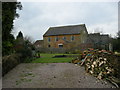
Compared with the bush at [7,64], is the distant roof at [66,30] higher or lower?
higher

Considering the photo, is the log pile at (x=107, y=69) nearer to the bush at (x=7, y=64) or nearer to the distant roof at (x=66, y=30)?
the bush at (x=7, y=64)

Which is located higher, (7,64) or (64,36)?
(64,36)

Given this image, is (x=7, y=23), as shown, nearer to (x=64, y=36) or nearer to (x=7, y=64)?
(x=7, y=64)

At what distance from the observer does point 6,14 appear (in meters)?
6.75

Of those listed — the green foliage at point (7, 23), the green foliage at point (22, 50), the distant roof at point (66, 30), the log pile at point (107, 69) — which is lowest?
the log pile at point (107, 69)

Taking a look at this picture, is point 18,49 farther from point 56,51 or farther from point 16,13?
point 56,51

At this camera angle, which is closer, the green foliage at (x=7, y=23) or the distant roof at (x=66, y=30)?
the green foliage at (x=7, y=23)

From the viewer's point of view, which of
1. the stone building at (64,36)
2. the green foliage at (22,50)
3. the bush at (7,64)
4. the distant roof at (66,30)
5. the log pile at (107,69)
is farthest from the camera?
the distant roof at (66,30)

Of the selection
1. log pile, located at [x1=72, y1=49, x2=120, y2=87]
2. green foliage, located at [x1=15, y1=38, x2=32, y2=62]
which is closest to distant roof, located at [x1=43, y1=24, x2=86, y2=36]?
green foliage, located at [x1=15, y1=38, x2=32, y2=62]

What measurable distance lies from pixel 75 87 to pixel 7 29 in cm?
598

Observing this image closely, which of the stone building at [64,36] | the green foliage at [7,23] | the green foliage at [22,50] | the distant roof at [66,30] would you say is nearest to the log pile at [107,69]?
the green foliage at [7,23]

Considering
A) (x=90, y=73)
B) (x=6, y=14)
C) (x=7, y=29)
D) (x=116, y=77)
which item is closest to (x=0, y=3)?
(x=6, y=14)

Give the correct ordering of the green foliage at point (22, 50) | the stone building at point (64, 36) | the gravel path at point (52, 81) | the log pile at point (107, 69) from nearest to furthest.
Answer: the gravel path at point (52, 81)
the log pile at point (107, 69)
the green foliage at point (22, 50)
the stone building at point (64, 36)

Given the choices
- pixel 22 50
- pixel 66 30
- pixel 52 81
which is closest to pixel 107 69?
pixel 52 81
